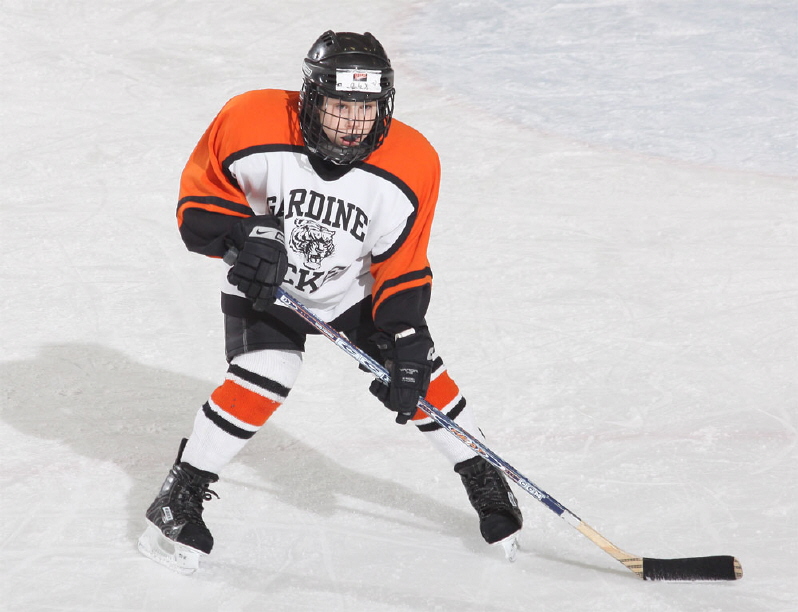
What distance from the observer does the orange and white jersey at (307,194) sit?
6.38 ft

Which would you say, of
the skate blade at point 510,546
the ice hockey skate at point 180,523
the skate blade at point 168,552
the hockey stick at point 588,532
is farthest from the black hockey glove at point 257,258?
the skate blade at point 510,546

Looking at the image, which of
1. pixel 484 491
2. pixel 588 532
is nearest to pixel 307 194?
pixel 484 491

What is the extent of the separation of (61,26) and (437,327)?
10.8 feet

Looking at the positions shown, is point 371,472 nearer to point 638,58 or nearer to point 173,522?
point 173,522

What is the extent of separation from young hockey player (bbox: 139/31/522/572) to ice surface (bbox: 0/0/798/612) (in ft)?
0.61

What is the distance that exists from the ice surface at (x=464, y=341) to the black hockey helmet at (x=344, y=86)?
0.80 meters

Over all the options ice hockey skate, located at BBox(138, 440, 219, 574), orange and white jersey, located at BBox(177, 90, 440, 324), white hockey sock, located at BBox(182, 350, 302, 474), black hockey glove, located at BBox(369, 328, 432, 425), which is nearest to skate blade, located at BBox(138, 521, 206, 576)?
ice hockey skate, located at BBox(138, 440, 219, 574)

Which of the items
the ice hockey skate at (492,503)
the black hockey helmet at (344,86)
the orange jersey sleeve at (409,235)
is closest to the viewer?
the black hockey helmet at (344,86)

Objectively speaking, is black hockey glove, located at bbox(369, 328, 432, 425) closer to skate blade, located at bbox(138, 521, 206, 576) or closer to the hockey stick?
the hockey stick

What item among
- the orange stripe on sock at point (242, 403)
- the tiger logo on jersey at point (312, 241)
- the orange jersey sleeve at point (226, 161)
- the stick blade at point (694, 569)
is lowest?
the stick blade at point (694, 569)

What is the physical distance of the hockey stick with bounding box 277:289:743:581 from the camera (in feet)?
6.66

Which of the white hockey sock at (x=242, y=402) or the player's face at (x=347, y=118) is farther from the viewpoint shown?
the white hockey sock at (x=242, y=402)

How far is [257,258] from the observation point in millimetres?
1856

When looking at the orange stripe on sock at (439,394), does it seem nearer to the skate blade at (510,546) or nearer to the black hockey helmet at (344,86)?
the skate blade at (510,546)
